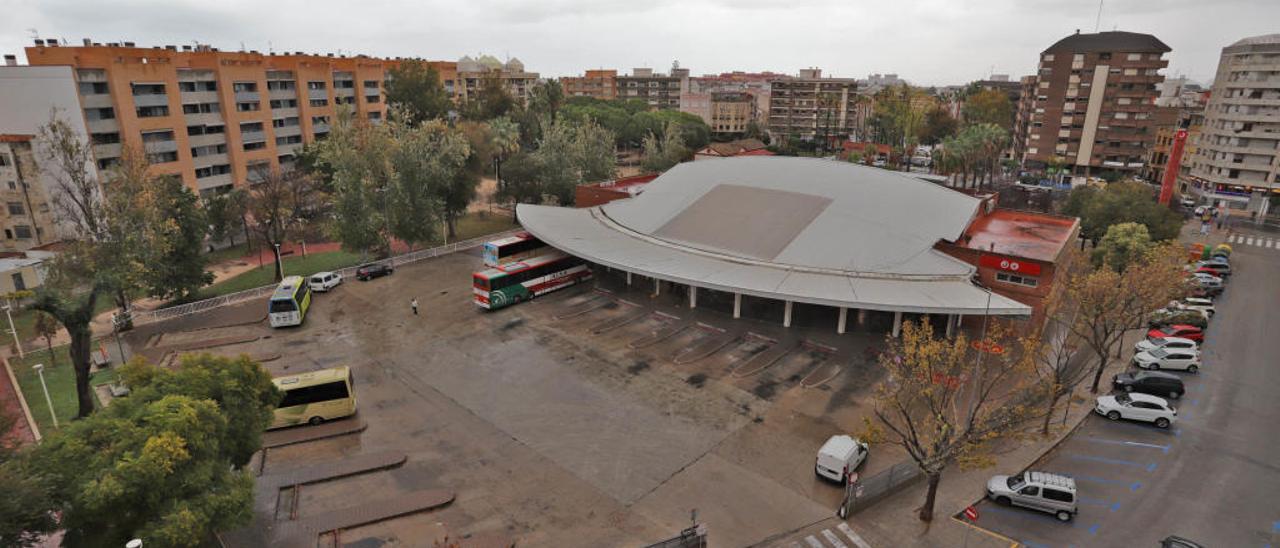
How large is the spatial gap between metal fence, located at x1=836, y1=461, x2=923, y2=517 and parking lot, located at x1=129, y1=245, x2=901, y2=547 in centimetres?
85

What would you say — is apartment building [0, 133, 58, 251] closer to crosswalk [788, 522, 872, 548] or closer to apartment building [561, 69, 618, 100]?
crosswalk [788, 522, 872, 548]

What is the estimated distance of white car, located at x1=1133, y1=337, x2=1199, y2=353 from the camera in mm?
33513

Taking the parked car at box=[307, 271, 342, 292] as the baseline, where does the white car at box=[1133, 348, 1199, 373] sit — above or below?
below

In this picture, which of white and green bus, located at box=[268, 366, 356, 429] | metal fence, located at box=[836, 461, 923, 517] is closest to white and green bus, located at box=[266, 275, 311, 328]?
white and green bus, located at box=[268, 366, 356, 429]

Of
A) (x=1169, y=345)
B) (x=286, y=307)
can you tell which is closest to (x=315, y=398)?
(x=286, y=307)

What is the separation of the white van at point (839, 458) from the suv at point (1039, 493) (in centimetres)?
471

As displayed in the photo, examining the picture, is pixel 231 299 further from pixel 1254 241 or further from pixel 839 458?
pixel 1254 241

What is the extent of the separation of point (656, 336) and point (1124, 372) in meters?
25.6

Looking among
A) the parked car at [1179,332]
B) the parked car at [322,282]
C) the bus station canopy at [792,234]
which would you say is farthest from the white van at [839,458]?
the parked car at [322,282]

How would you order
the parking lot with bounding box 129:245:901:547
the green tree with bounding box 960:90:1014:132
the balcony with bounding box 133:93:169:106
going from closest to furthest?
the parking lot with bounding box 129:245:901:547 < the balcony with bounding box 133:93:169:106 < the green tree with bounding box 960:90:1014:132

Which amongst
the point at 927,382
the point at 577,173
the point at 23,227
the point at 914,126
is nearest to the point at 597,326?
the point at 927,382

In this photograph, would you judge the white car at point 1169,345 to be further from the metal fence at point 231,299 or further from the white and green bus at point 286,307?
the metal fence at point 231,299

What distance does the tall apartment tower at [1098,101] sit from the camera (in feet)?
300

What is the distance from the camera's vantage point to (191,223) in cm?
4159
